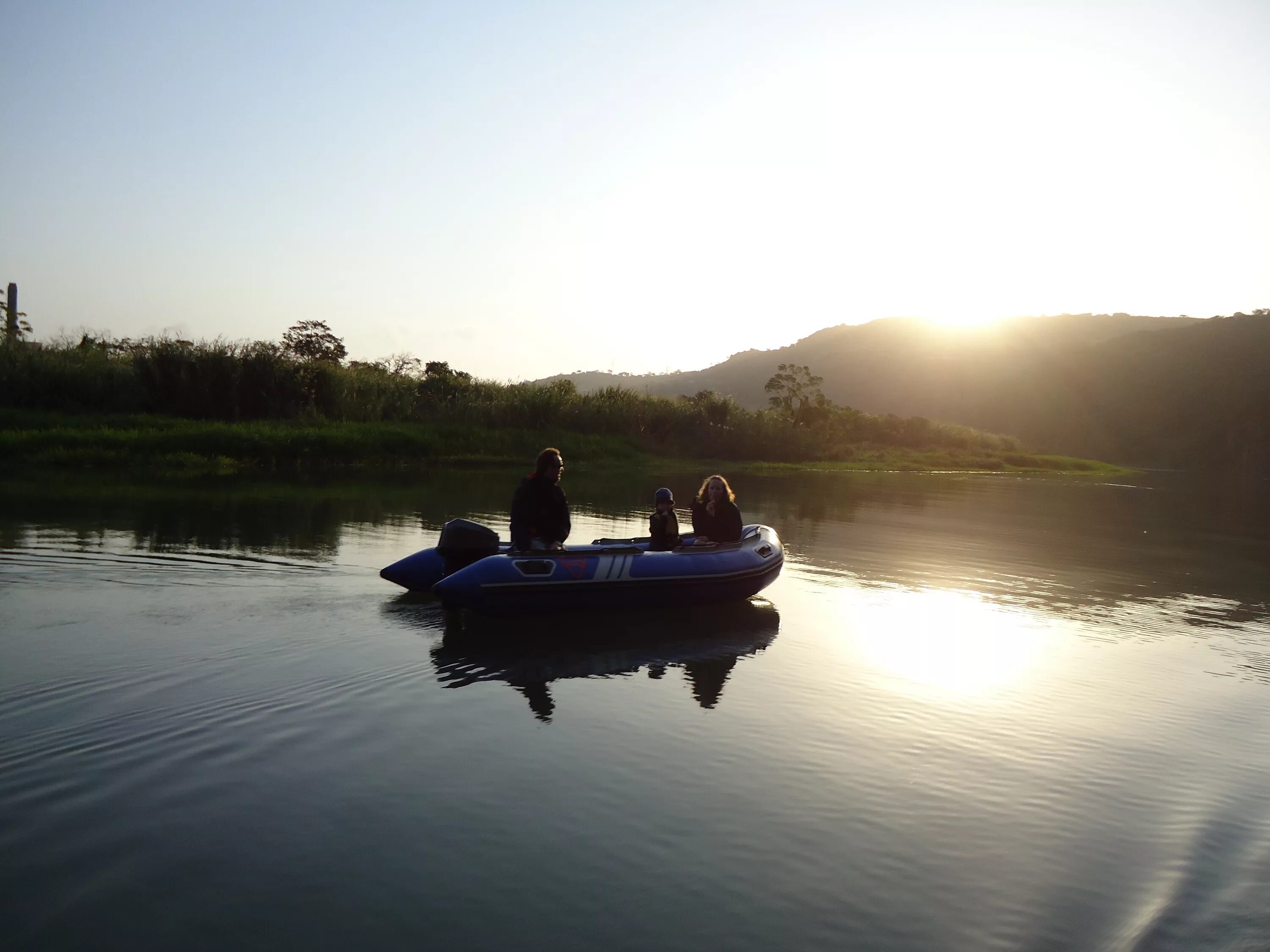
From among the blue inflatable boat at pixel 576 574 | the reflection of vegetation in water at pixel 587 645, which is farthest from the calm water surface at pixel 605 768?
the blue inflatable boat at pixel 576 574

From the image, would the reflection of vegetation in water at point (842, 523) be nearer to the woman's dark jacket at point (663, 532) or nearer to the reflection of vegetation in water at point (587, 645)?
the reflection of vegetation in water at point (587, 645)

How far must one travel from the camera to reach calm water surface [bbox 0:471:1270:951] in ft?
13.1

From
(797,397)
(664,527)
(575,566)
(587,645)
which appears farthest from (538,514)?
(797,397)

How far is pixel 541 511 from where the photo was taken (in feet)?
32.0

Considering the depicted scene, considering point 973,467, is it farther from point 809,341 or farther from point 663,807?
point 809,341

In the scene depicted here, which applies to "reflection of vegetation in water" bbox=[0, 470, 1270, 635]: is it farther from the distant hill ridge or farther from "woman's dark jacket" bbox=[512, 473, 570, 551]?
the distant hill ridge

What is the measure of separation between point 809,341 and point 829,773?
16923 centimetres

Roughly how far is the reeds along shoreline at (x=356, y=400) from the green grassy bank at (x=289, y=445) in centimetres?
22

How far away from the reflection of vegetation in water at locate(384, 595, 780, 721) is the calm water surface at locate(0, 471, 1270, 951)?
0.17 feet

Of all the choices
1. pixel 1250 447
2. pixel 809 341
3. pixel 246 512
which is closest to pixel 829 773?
pixel 246 512

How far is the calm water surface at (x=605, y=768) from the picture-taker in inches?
158

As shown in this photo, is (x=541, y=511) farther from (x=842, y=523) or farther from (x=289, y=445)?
(x=289, y=445)

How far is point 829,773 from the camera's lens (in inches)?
224

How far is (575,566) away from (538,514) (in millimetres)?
737
